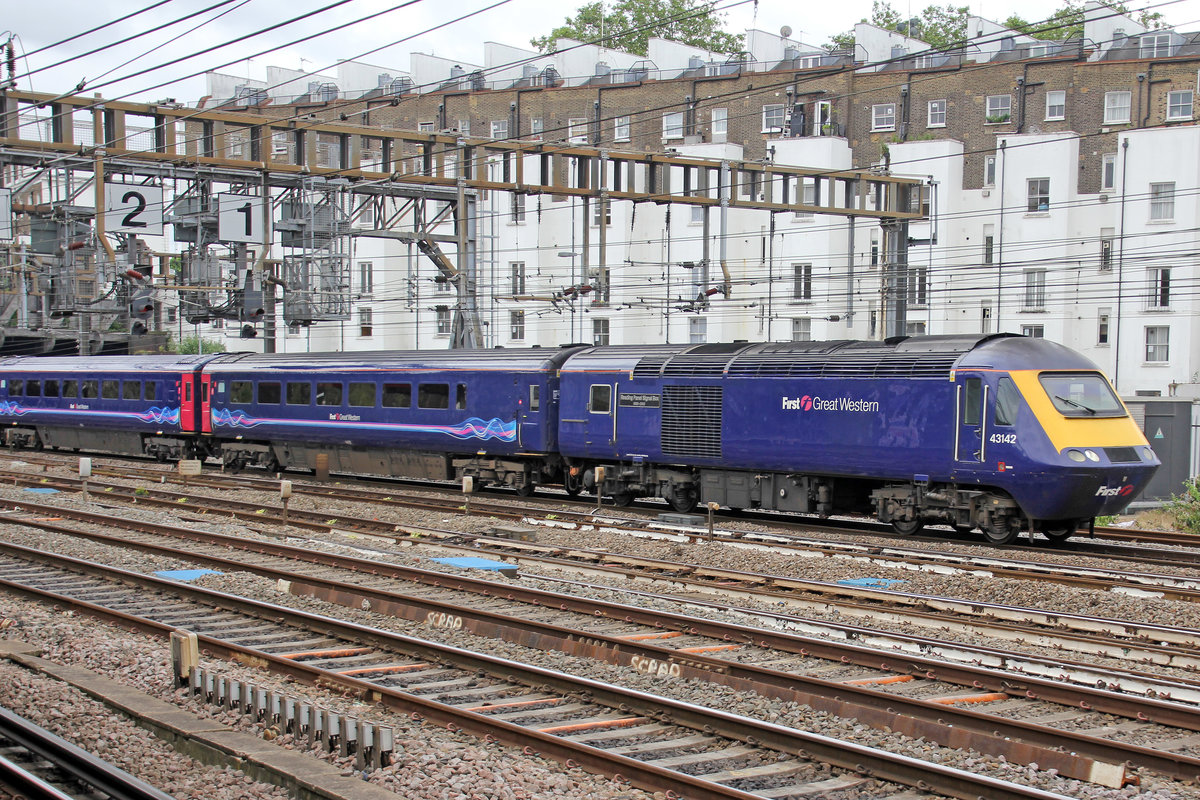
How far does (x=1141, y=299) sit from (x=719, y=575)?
35734 millimetres

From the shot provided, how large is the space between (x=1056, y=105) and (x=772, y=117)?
11956 millimetres

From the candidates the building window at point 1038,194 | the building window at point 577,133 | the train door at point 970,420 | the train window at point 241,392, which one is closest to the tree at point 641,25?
the building window at point 577,133

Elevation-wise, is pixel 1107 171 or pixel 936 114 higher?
pixel 936 114

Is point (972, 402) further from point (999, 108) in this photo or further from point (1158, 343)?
point (999, 108)

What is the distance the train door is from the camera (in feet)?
59.0

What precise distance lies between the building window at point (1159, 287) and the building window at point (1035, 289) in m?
3.80

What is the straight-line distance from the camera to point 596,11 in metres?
76.9

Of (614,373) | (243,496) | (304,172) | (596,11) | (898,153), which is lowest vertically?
(243,496)

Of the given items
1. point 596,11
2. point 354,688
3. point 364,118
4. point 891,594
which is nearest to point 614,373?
point 891,594

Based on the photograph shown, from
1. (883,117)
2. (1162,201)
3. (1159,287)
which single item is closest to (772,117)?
(883,117)

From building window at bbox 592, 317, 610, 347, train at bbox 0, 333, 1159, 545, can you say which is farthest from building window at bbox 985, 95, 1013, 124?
train at bbox 0, 333, 1159, 545

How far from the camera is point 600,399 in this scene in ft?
78.6

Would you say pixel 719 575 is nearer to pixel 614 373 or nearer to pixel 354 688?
pixel 354 688

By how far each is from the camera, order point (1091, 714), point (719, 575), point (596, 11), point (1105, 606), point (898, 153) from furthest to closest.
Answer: point (596, 11), point (898, 153), point (719, 575), point (1105, 606), point (1091, 714)
